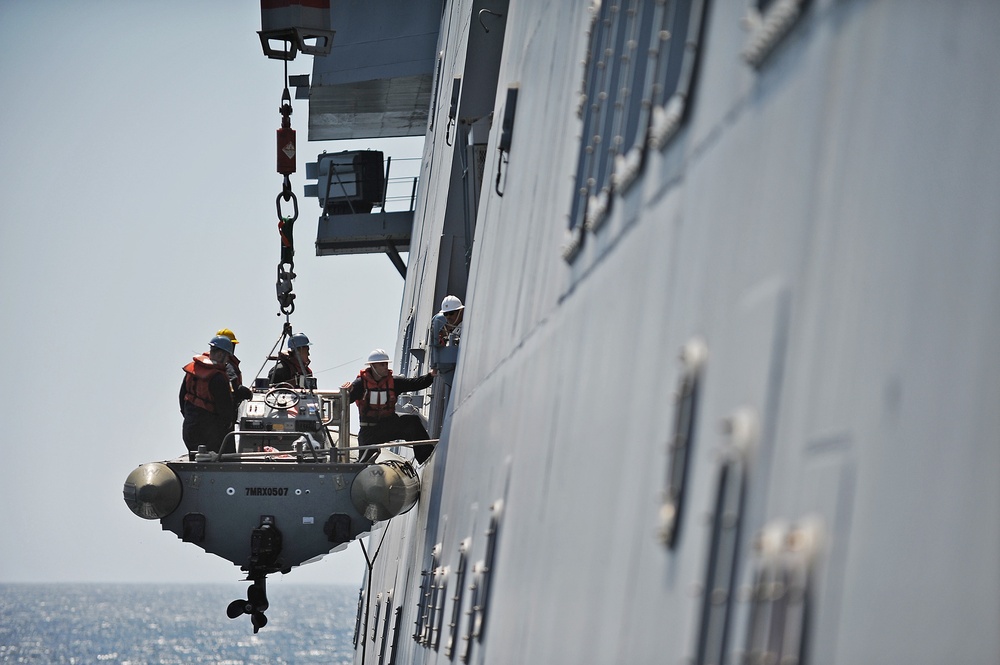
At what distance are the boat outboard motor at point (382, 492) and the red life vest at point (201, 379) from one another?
2273 mm

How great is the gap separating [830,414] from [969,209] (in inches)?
14.1

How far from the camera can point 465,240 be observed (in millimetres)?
13102

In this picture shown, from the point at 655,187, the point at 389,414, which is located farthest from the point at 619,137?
the point at 389,414

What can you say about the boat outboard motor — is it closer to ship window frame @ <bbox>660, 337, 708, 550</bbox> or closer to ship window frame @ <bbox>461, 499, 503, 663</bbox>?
ship window frame @ <bbox>461, 499, 503, 663</bbox>

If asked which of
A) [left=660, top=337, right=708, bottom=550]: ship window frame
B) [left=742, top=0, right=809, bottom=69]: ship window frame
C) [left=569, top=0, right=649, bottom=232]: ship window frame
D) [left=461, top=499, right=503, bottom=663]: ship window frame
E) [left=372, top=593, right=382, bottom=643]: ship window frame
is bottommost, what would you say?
[left=372, top=593, right=382, bottom=643]: ship window frame

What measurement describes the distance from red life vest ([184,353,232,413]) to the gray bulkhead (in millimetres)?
8227

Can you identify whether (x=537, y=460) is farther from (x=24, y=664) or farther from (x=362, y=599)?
(x=24, y=664)

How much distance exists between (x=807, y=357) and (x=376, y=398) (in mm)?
9931

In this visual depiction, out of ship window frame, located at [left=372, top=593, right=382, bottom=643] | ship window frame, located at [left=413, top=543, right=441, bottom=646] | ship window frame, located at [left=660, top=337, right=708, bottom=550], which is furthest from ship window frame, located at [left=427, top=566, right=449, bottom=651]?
ship window frame, located at [left=372, top=593, right=382, bottom=643]

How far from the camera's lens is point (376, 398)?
1185 cm

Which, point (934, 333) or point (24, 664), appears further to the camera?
point (24, 664)

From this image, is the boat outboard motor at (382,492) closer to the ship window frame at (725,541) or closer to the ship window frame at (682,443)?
the ship window frame at (682,443)

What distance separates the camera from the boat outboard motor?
10.2m

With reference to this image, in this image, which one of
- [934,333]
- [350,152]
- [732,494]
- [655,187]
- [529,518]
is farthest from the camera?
[350,152]
